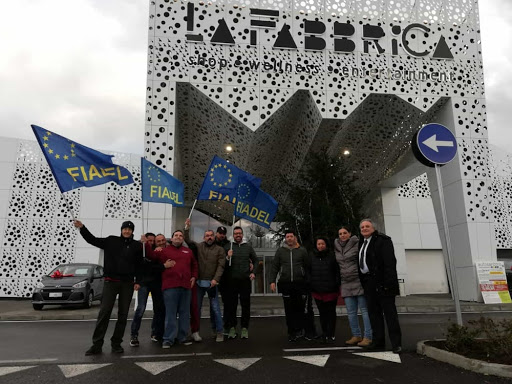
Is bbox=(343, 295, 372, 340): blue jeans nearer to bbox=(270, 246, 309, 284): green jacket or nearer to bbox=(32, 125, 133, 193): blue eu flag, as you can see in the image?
bbox=(270, 246, 309, 284): green jacket

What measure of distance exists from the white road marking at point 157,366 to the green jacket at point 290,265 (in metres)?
2.37

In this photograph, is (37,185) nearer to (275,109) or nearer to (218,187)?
(275,109)

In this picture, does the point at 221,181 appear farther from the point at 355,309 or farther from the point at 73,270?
the point at 73,270

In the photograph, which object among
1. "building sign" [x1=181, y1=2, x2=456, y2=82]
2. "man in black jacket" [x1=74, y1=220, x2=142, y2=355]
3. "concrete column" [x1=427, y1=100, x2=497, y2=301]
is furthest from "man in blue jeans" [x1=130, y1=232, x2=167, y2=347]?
"concrete column" [x1=427, y1=100, x2=497, y2=301]

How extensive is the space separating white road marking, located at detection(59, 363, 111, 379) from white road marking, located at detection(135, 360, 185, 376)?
1.59ft

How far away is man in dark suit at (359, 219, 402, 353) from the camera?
541 cm

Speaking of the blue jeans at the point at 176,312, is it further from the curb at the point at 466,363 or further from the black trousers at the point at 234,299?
the curb at the point at 466,363

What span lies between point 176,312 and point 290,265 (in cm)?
196

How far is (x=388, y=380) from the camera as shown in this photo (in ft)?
13.3

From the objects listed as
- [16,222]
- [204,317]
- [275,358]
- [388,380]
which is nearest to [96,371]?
[275,358]

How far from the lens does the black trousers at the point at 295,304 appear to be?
658cm

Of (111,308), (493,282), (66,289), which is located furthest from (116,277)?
(493,282)

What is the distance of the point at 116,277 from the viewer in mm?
5641

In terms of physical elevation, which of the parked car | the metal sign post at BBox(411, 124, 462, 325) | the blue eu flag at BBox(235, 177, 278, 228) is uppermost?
the metal sign post at BBox(411, 124, 462, 325)
